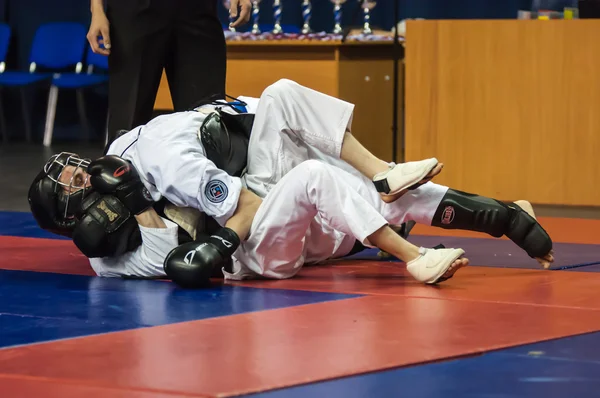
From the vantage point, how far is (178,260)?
323cm

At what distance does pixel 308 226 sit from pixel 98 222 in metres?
0.71

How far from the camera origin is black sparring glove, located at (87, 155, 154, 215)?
3350 mm

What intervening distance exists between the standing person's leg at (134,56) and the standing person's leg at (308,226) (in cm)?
97

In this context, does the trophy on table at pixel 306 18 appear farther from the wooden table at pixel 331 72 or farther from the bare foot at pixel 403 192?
the bare foot at pixel 403 192

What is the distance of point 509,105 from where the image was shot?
5.35 metres

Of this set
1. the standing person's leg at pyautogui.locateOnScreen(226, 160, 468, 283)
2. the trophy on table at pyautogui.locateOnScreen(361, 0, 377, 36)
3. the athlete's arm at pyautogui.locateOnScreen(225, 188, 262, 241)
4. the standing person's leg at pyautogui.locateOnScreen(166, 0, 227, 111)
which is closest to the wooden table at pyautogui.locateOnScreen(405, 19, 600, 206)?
the trophy on table at pyautogui.locateOnScreen(361, 0, 377, 36)

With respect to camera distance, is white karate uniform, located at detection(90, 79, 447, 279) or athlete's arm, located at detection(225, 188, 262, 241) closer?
white karate uniform, located at detection(90, 79, 447, 279)

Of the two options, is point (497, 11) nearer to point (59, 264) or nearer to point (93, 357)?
point (59, 264)

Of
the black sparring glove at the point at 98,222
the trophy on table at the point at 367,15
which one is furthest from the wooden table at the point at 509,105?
the black sparring glove at the point at 98,222

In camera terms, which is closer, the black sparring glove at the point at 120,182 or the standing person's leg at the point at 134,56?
the black sparring glove at the point at 120,182

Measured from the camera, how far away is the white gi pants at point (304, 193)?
3.18m

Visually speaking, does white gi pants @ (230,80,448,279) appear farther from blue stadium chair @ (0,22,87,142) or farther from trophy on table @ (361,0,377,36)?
blue stadium chair @ (0,22,87,142)

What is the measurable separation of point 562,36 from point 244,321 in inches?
124

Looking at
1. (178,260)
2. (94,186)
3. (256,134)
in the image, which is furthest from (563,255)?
(94,186)
